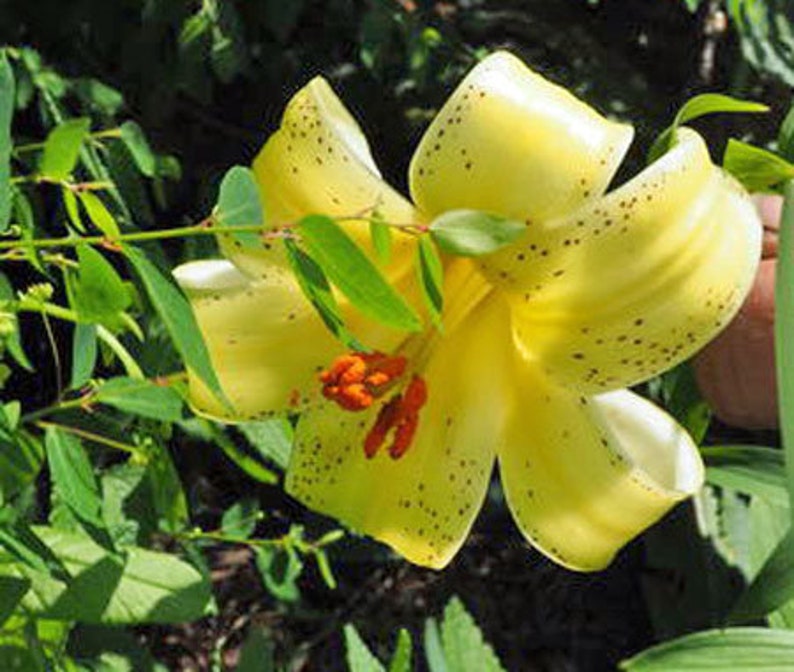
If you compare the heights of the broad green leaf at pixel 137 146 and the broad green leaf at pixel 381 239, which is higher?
the broad green leaf at pixel 381 239

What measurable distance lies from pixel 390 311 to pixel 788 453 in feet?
0.87

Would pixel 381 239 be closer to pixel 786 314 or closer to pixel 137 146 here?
pixel 786 314

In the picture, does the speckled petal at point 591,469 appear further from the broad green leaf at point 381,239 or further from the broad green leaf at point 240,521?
the broad green leaf at point 240,521

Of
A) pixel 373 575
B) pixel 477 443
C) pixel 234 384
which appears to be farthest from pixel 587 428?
pixel 373 575

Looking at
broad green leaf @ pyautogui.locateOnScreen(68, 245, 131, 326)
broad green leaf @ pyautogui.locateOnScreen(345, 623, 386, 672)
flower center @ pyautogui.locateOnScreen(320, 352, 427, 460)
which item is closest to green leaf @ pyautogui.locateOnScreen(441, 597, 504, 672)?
broad green leaf @ pyautogui.locateOnScreen(345, 623, 386, 672)

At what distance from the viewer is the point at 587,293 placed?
0.95 metres

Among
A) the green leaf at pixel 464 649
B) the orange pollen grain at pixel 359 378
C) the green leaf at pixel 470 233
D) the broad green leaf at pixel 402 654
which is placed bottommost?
the green leaf at pixel 464 649

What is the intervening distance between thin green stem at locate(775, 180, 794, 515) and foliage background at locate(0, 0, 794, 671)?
0.42 m

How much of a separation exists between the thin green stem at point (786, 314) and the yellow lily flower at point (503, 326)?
25 millimetres

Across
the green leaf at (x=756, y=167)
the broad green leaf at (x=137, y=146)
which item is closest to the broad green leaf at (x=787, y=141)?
the green leaf at (x=756, y=167)

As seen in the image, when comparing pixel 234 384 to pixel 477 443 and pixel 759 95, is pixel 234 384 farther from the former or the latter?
pixel 759 95

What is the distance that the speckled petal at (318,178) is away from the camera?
959 mm

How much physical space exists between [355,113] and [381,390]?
102 centimetres

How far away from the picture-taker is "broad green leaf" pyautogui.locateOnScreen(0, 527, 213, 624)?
3.37 feet
